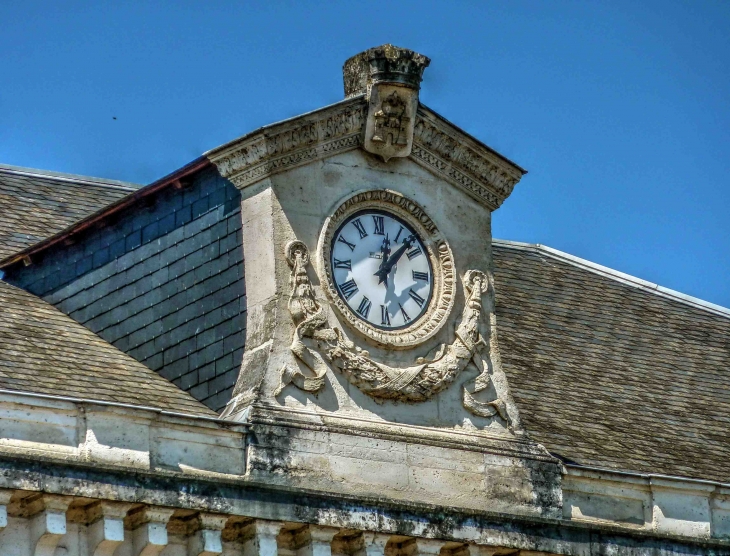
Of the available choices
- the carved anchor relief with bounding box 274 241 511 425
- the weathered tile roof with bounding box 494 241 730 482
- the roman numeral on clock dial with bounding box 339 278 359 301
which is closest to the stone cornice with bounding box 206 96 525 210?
the carved anchor relief with bounding box 274 241 511 425

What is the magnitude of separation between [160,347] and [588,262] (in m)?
10.2

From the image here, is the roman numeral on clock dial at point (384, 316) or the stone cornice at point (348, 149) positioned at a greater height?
the stone cornice at point (348, 149)

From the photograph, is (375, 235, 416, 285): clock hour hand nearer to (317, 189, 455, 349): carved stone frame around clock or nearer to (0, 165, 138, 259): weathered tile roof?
(317, 189, 455, 349): carved stone frame around clock

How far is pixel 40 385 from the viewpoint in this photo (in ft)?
72.0

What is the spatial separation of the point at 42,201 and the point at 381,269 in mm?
6108

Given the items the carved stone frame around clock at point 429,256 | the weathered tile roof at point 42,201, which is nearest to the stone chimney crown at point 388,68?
the carved stone frame around clock at point 429,256

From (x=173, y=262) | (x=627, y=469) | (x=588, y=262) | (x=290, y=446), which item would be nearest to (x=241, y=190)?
(x=173, y=262)

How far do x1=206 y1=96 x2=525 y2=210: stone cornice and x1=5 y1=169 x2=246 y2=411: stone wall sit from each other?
51cm

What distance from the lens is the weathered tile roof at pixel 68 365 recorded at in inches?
873

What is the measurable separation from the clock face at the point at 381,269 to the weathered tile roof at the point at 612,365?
2.86 metres

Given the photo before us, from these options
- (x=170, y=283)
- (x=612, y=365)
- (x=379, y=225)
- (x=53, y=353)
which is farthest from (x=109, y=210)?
(x=612, y=365)

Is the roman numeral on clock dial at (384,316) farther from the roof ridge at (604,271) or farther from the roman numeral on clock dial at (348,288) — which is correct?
the roof ridge at (604,271)

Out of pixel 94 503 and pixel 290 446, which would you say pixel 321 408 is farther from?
pixel 94 503

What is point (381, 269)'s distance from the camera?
77.2ft
